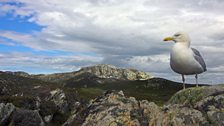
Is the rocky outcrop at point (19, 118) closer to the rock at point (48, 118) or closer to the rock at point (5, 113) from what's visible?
the rock at point (5, 113)

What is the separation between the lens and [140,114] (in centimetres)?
1387

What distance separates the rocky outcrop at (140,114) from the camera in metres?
13.4

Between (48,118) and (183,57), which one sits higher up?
(183,57)

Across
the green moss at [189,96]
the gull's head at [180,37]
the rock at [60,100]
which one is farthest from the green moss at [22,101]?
the gull's head at [180,37]

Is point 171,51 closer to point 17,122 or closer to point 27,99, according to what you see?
point 17,122

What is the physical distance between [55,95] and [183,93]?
6536 cm

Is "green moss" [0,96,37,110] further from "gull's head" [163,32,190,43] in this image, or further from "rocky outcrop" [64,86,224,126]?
"rocky outcrop" [64,86,224,126]

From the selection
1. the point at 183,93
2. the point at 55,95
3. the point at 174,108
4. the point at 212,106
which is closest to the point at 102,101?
the point at 174,108

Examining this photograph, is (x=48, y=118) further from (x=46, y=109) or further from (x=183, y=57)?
(x=183, y=57)

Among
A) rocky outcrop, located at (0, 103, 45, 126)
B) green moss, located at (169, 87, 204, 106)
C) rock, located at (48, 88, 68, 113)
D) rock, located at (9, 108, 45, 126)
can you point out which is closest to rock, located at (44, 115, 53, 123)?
rocky outcrop, located at (0, 103, 45, 126)

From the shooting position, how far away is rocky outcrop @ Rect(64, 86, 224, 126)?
44.1 feet

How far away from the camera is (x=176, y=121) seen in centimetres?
1419

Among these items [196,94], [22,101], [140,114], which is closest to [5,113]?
[22,101]

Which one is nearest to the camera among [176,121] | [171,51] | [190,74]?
[176,121]
